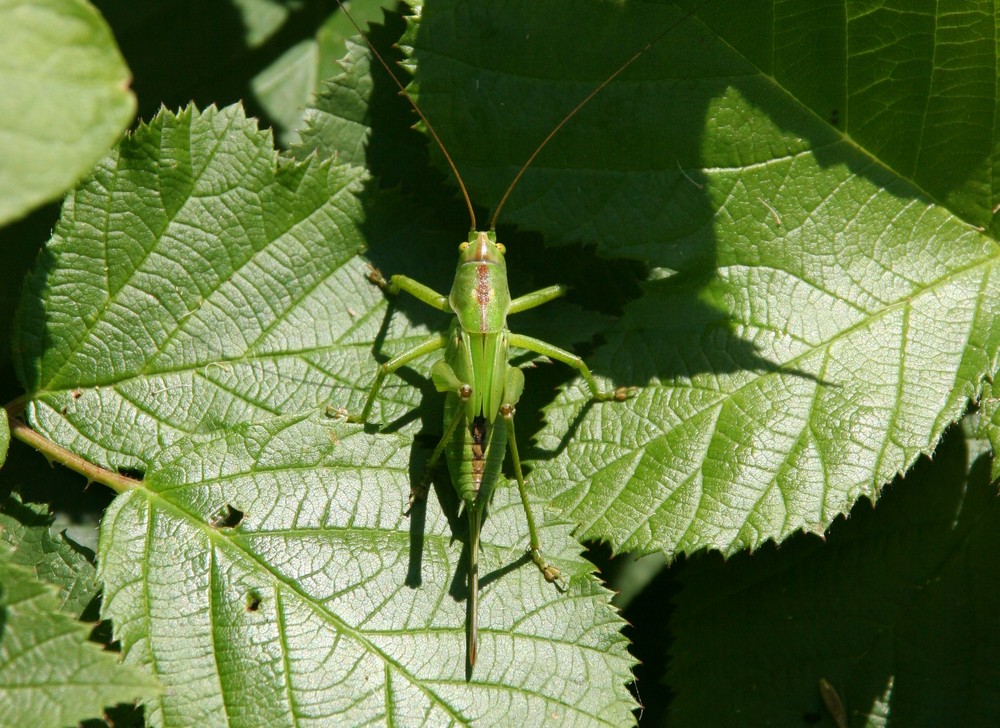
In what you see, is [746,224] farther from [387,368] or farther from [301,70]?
[301,70]

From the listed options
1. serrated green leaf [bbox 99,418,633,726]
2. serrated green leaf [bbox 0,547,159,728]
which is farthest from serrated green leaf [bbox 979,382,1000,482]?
serrated green leaf [bbox 0,547,159,728]

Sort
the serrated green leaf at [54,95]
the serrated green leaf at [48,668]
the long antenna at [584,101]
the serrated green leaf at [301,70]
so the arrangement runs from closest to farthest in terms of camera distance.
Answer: the serrated green leaf at [54,95], the serrated green leaf at [48,668], the long antenna at [584,101], the serrated green leaf at [301,70]

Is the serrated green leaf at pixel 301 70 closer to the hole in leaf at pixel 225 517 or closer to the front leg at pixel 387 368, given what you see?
the front leg at pixel 387 368

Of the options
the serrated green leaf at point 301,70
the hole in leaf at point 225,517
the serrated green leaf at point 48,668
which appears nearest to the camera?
the serrated green leaf at point 48,668

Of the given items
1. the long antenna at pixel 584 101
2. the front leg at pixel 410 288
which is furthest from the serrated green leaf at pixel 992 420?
the front leg at pixel 410 288

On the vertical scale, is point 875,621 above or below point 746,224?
below

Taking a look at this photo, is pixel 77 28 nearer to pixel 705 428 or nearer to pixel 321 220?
pixel 321 220

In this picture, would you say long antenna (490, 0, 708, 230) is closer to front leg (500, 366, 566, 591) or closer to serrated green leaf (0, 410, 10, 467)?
front leg (500, 366, 566, 591)

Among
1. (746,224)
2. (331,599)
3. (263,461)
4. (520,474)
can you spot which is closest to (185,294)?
(263,461)
